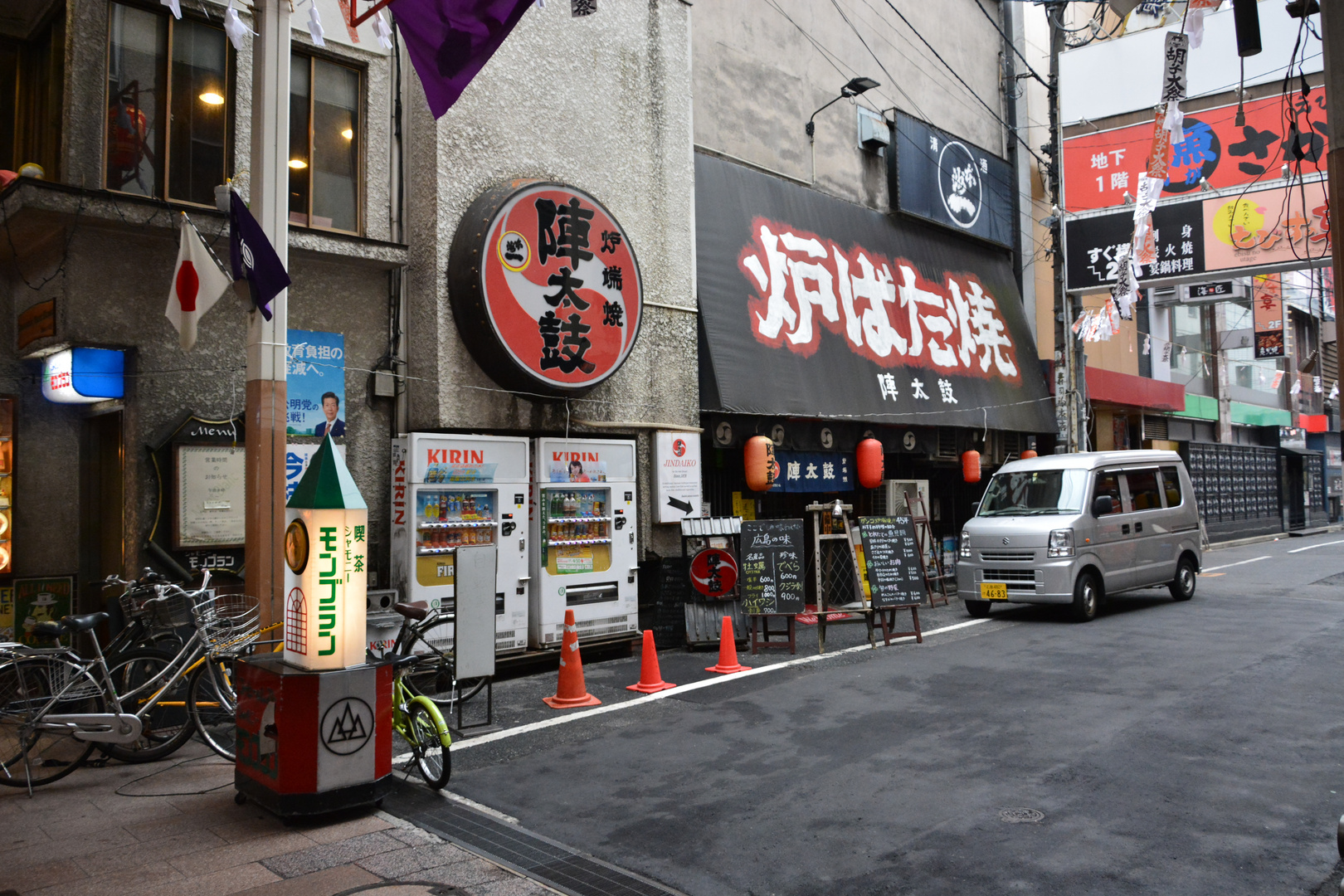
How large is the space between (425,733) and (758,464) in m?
6.99

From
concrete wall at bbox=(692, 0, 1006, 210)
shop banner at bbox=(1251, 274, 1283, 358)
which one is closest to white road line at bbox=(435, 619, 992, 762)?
concrete wall at bbox=(692, 0, 1006, 210)

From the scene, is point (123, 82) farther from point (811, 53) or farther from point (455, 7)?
point (811, 53)

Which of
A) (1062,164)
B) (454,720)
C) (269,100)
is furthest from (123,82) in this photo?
(1062,164)

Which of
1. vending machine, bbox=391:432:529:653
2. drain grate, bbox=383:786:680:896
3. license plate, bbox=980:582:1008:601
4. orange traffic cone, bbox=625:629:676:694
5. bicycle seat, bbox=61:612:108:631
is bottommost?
drain grate, bbox=383:786:680:896

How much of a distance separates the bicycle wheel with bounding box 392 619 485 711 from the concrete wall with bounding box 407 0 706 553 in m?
2.57

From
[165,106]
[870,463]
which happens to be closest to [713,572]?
[870,463]

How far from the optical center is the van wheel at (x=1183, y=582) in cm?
1434

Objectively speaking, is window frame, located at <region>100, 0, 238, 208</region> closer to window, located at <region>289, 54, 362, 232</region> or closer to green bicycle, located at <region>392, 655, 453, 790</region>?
window, located at <region>289, 54, 362, 232</region>

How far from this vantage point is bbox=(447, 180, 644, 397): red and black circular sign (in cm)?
959

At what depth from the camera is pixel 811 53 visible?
15992 mm

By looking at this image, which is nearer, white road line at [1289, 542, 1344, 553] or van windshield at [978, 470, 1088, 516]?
van windshield at [978, 470, 1088, 516]

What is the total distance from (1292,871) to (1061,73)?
54.2 ft

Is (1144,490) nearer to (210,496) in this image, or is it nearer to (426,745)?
(426,745)

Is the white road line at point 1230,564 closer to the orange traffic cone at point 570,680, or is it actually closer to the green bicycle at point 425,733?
the orange traffic cone at point 570,680
